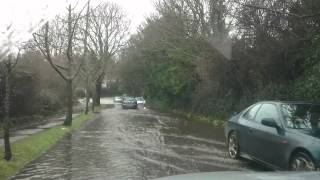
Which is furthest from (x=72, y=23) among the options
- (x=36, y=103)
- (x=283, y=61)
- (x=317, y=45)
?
(x=317, y=45)

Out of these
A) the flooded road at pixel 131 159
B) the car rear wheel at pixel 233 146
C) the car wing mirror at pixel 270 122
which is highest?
the car wing mirror at pixel 270 122

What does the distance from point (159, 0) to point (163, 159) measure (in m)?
30.4

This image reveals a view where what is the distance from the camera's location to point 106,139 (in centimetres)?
1814

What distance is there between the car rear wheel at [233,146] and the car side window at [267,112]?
119 centimetres

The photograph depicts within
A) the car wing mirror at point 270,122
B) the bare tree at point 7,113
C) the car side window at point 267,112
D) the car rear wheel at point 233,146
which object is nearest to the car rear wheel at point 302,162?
the car wing mirror at point 270,122

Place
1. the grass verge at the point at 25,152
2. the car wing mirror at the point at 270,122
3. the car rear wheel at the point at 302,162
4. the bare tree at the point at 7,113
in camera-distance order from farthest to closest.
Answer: the bare tree at the point at 7,113
the grass verge at the point at 25,152
the car wing mirror at the point at 270,122
the car rear wheel at the point at 302,162

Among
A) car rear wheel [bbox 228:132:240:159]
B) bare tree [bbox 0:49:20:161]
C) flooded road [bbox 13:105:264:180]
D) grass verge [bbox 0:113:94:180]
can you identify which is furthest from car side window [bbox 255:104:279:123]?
bare tree [bbox 0:49:20:161]

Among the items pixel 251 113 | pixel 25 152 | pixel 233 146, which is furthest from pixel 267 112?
pixel 25 152

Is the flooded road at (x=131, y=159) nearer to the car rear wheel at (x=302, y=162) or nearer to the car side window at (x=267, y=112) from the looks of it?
the car side window at (x=267, y=112)

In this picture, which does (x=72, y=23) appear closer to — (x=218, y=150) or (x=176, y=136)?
(x=176, y=136)

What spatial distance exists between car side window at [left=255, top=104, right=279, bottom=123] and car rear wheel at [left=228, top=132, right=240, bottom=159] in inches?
47.0

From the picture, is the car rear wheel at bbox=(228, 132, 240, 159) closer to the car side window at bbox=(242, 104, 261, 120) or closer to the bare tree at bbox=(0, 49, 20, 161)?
the car side window at bbox=(242, 104, 261, 120)

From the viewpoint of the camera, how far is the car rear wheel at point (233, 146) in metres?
11.8

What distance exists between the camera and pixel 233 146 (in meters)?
12.1
